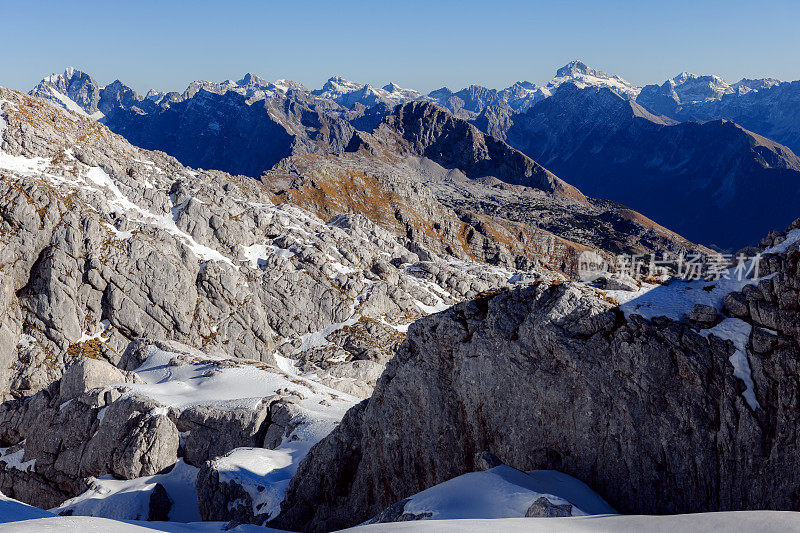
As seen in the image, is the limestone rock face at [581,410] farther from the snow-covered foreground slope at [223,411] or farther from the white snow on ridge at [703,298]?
the snow-covered foreground slope at [223,411]

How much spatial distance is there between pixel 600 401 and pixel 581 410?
1181 millimetres

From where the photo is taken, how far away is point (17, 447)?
58.2m

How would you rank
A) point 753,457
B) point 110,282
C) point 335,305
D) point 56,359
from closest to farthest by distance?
point 753,457 < point 56,359 < point 110,282 < point 335,305

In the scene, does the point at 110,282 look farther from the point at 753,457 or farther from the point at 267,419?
the point at 753,457

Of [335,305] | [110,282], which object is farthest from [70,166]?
[335,305]

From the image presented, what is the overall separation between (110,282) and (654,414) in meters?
90.4

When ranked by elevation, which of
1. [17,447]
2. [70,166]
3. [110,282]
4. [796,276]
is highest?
[70,166]

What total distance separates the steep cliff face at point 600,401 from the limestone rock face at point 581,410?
0.07 meters

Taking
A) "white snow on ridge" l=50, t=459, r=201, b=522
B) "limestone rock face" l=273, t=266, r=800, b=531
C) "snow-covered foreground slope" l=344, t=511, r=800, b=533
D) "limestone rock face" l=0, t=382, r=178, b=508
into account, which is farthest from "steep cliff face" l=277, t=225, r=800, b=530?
"limestone rock face" l=0, t=382, r=178, b=508

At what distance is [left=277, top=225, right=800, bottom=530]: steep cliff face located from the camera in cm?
2559

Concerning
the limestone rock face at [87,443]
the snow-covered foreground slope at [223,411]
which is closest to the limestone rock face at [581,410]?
the snow-covered foreground slope at [223,411]

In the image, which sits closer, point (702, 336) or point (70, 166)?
point (702, 336)

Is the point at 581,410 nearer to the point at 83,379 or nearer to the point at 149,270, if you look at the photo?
the point at 83,379

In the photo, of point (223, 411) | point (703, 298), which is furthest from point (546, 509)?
point (223, 411)
